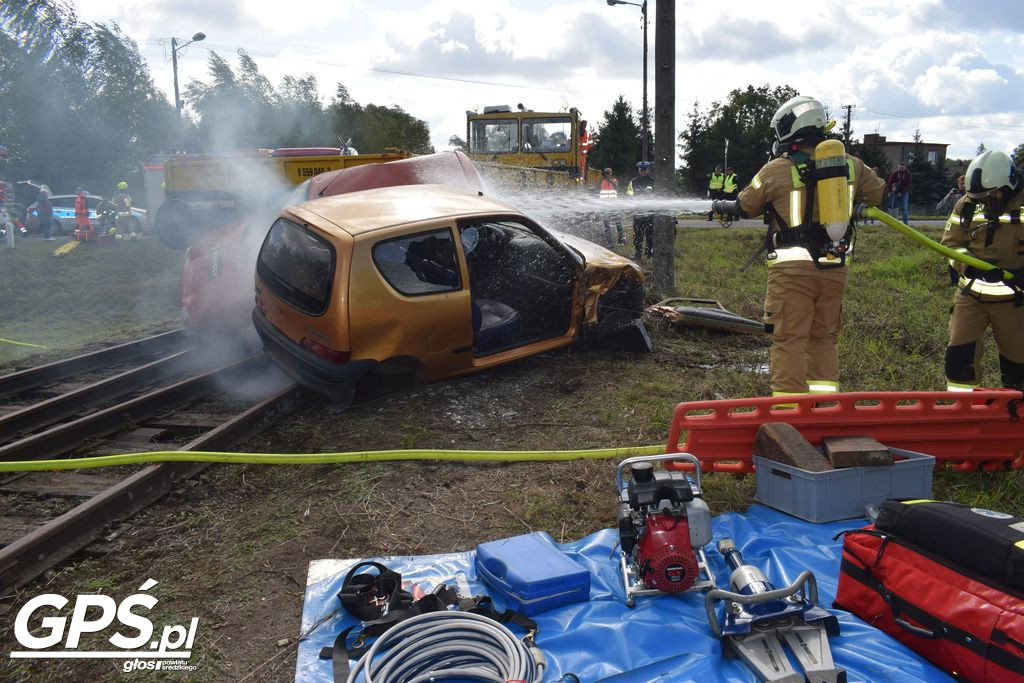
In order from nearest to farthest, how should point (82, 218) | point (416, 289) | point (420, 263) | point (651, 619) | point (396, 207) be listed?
point (651, 619) → point (416, 289) → point (420, 263) → point (396, 207) → point (82, 218)

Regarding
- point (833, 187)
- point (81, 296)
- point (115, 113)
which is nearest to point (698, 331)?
point (833, 187)

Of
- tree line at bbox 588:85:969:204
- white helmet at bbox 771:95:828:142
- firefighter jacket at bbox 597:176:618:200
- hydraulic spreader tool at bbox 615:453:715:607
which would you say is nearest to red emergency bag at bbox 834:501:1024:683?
hydraulic spreader tool at bbox 615:453:715:607

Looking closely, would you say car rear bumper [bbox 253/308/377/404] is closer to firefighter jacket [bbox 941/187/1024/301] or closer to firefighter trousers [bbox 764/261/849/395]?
firefighter trousers [bbox 764/261/849/395]

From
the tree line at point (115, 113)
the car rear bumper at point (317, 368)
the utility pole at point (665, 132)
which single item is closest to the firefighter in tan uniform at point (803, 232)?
the car rear bumper at point (317, 368)

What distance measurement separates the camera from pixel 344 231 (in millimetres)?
5562

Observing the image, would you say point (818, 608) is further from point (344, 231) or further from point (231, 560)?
point (344, 231)

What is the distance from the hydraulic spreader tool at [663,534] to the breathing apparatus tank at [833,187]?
237cm

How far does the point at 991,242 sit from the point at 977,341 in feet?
2.26

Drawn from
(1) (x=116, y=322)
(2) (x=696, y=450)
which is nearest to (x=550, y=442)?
(2) (x=696, y=450)

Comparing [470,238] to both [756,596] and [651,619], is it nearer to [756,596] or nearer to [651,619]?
[651,619]

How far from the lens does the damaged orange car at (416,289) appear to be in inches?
216

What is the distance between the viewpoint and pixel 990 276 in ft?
16.9

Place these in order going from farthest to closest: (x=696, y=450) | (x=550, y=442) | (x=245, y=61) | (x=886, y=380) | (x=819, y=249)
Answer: (x=245, y=61)
(x=886, y=380)
(x=550, y=442)
(x=819, y=249)
(x=696, y=450)

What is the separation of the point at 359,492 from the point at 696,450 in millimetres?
1912
